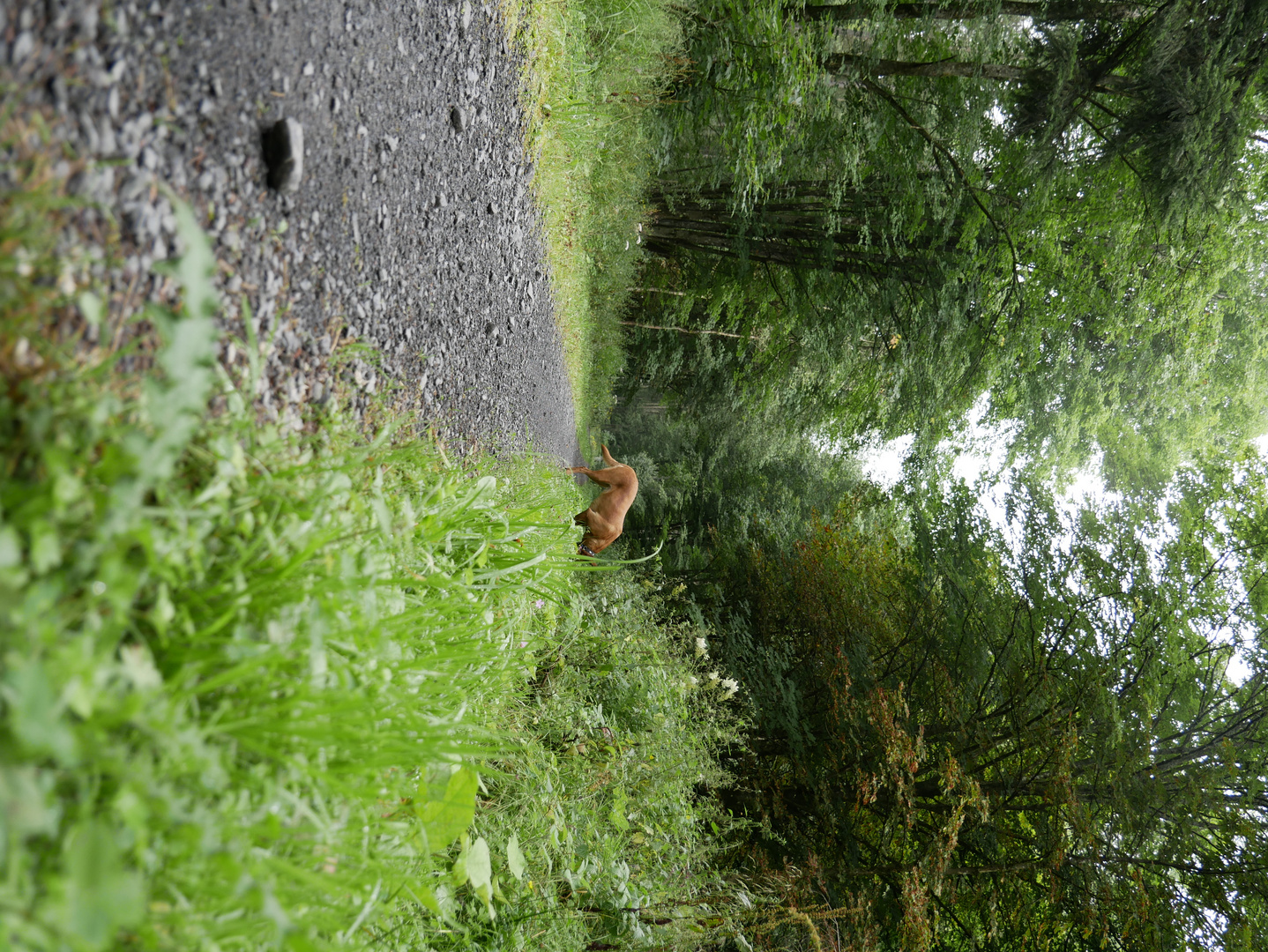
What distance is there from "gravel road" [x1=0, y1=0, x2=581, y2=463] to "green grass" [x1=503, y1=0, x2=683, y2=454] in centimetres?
72

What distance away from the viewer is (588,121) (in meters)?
5.91

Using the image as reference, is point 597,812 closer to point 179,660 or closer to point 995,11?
point 179,660

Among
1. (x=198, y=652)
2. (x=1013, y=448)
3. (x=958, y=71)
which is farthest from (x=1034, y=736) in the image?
(x=198, y=652)

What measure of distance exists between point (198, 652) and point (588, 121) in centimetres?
591

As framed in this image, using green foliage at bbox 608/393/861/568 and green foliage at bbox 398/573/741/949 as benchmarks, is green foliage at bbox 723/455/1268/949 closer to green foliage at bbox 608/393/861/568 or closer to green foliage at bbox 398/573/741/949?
green foliage at bbox 398/573/741/949

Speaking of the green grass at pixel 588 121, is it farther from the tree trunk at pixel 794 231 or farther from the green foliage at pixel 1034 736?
the green foliage at pixel 1034 736

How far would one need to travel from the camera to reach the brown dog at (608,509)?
5980mm

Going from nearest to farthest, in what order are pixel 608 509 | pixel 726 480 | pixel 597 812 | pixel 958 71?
pixel 597 812, pixel 608 509, pixel 958 71, pixel 726 480

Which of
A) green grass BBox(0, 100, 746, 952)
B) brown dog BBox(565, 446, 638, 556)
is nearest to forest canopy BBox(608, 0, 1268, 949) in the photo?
brown dog BBox(565, 446, 638, 556)

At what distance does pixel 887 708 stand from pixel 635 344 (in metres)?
10.1

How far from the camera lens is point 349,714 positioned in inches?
57.1

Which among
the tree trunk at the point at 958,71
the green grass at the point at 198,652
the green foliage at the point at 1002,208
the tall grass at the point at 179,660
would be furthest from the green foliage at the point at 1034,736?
the tall grass at the point at 179,660

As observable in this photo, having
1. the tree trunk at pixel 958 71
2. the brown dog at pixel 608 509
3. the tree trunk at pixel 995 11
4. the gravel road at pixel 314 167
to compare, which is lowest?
the brown dog at pixel 608 509

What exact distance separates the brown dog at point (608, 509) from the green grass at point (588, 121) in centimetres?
213
